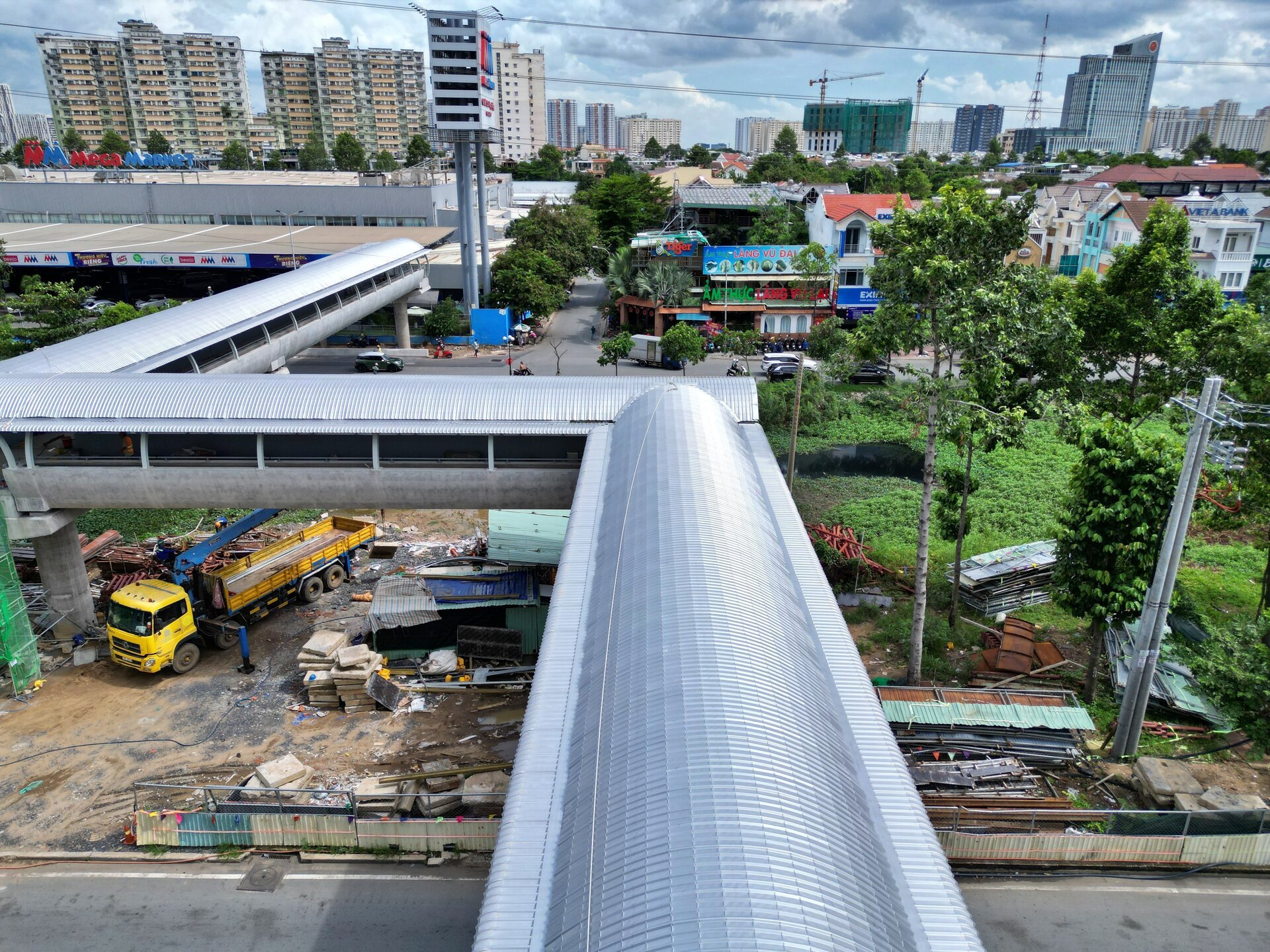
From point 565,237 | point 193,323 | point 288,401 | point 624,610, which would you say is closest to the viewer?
point 624,610

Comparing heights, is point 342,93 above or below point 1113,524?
above

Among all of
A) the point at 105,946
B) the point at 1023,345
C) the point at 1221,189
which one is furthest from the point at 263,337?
the point at 1221,189

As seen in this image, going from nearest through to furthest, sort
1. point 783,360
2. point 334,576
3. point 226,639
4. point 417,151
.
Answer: point 226,639 < point 334,576 < point 783,360 < point 417,151

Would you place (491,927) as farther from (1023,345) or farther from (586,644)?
(1023,345)

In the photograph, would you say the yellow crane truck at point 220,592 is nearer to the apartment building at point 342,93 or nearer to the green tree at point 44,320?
the green tree at point 44,320

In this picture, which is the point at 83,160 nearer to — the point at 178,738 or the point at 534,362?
the point at 534,362

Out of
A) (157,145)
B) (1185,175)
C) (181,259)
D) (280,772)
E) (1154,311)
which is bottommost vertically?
(280,772)

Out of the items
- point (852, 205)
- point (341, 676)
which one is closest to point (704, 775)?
point (341, 676)
